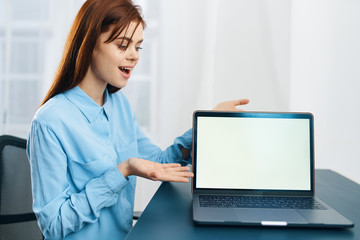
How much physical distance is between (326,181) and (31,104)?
65.8 inches

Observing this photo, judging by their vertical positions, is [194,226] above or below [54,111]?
below

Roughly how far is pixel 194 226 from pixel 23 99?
66.6 inches

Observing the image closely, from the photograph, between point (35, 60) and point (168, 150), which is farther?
point (35, 60)

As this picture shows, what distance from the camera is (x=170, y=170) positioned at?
862 millimetres

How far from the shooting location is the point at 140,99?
2023 mm

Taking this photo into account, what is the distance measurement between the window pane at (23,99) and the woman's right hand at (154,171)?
141cm

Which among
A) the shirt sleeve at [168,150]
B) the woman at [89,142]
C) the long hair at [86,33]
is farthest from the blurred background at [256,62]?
the long hair at [86,33]

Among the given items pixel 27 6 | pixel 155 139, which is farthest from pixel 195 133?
pixel 27 6

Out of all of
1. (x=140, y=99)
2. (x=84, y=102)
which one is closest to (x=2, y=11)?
(x=140, y=99)

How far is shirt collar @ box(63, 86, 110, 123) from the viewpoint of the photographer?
975 mm

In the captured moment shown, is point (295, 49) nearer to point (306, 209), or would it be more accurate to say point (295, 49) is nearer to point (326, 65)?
point (326, 65)

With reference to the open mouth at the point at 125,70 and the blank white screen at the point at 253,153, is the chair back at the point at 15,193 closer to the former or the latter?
the open mouth at the point at 125,70

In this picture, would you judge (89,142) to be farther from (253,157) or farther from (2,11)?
(2,11)

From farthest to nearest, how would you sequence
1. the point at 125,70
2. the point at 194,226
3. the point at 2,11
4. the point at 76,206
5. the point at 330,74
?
the point at 2,11, the point at 330,74, the point at 125,70, the point at 76,206, the point at 194,226
